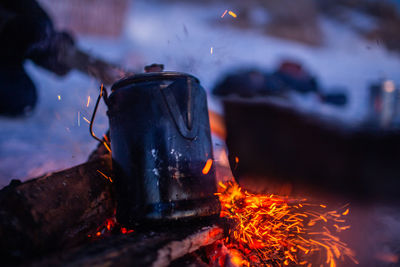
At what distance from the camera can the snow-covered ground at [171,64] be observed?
3099mm

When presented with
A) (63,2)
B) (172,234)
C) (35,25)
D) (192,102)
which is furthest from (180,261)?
(63,2)

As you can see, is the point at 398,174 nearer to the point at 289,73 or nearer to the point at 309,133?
the point at 309,133

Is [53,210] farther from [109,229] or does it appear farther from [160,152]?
[160,152]

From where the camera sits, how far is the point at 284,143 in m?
3.04

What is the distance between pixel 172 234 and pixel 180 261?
205mm

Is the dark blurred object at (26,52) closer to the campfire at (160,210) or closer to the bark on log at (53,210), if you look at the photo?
the campfire at (160,210)

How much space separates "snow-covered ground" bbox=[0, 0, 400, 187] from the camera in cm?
310

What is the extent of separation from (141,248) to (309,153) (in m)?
2.22

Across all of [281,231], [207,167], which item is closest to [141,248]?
[207,167]

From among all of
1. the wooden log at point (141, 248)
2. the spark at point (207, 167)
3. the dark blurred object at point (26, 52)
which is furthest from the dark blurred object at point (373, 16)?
the wooden log at point (141, 248)

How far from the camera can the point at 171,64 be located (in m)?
2.88

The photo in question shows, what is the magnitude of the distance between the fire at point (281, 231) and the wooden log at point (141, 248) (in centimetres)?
28

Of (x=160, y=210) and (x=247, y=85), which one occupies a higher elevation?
(x=247, y=85)

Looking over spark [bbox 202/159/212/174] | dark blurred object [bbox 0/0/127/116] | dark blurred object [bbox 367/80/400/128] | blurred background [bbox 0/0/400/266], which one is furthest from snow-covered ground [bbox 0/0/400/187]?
spark [bbox 202/159/212/174]
